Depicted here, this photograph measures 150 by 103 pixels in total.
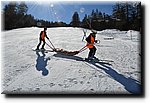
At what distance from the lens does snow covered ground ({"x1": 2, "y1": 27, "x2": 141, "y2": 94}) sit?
105 inches

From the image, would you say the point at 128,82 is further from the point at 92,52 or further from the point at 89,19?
the point at 89,19

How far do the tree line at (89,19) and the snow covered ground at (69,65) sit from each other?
0.05 m

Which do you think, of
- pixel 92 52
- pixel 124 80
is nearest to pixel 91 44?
pixel 92 52

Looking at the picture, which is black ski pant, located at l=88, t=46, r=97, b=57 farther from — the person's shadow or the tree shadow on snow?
the person's shadow

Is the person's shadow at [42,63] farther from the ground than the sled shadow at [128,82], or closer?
farther from the ground

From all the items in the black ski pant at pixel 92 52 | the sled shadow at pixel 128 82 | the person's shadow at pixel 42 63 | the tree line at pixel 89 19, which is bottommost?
the sled shadow at pixel 128 82

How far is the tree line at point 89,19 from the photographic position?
2727 mm

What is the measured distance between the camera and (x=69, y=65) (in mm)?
2748

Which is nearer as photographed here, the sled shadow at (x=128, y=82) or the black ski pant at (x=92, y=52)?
the sled shadow at (x=128, y=82)

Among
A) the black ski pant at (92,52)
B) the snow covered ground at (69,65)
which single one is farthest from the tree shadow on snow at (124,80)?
the black ski pant at (92,52)

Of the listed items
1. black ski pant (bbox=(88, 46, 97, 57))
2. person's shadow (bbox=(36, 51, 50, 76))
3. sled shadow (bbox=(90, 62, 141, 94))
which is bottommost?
sled shadow (bbox=(90, 62, 141, 94))

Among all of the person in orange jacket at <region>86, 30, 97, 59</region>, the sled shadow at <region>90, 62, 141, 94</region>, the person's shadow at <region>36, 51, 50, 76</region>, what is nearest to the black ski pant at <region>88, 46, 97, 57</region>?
→ the person in orange jacket at <region>86, 30, 97, 59</region>

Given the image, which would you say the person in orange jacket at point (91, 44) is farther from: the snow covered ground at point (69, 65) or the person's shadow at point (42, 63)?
the person's shadow at point (42, 63)

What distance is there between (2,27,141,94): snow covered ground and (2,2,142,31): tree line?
0.16 feet
